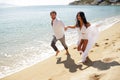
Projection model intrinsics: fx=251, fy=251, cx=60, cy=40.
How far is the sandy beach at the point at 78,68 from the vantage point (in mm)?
5906

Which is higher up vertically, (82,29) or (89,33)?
(82,29)

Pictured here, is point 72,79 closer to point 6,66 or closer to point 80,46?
point 80,46

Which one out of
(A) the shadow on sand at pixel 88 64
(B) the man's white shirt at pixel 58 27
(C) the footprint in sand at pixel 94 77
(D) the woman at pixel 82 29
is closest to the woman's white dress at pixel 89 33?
(D) the woman at pixel 82 29

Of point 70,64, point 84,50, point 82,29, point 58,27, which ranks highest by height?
point 82,29

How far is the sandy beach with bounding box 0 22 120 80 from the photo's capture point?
5906mm

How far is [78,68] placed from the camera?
7629 mm

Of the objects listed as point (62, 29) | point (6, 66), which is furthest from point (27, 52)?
point (62, 29)

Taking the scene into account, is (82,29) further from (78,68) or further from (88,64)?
(78,68)

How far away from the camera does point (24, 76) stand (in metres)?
8.07

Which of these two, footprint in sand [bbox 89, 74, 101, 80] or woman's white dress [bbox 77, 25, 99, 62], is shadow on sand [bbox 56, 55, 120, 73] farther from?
footprint in sand [bbox 89, 74, 101, 80]

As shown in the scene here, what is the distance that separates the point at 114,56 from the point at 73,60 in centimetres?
198

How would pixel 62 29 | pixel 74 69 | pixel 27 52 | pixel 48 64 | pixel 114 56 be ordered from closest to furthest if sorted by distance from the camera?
1. pixel 114 56
2. pixel 74 69
3. pixel 48 64
4. pixel 62 29
5. pixel 27 52

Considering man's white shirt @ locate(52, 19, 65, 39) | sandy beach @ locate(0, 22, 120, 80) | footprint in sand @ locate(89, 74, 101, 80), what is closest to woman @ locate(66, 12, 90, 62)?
sandy beach @ locate(0, 22, 120, 80)

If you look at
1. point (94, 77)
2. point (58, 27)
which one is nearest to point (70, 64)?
point (58, 27)
